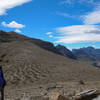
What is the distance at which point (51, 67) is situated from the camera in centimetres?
3344

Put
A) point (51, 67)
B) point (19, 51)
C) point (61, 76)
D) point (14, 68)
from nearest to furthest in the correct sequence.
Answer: point (61, 76) < point (14, 68) < point (51, 67) < point (19, 51)

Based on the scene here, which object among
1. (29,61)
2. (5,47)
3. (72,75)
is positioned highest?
(5,47)

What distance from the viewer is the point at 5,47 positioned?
47031mm

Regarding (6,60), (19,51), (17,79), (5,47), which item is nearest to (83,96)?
(17,79)

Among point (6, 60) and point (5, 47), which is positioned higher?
point (5, 47)

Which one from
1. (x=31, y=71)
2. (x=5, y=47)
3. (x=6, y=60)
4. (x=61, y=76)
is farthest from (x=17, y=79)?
(x=5, y=47)

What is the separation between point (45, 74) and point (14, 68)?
17.7 feet

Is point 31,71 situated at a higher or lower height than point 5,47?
lower

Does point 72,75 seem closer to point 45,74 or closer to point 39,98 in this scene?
point 45,74

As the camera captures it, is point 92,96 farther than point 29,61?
No

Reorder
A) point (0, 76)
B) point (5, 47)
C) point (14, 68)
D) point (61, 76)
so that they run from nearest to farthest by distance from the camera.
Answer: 1. point (0, 76)
2. point (61, 76)
3. point (14, 68)
4. point (5, 47)

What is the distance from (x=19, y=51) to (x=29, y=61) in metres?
8.41

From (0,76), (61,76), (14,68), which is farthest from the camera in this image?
(14,68)

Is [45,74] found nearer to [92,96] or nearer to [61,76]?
[61,76]
